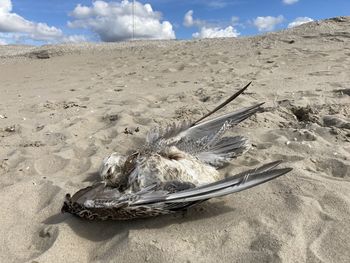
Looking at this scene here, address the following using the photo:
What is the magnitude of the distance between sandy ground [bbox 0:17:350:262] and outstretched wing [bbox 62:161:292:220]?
0.14 meters

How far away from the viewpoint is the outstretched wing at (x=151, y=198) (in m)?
2.72

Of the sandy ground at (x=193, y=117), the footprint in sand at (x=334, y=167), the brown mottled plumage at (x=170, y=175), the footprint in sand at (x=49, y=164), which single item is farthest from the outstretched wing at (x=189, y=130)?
the footprint in sand at (x=49, y=164)

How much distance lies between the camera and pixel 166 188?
9.98ft

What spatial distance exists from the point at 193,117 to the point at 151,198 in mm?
2864

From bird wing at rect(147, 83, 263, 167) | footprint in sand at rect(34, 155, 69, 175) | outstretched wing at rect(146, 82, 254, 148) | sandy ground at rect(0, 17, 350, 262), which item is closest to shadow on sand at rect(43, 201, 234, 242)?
sandy ground at rect(0, 17, 350, 262)

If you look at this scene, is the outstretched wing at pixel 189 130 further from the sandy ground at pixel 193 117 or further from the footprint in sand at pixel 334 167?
the footprint in sand at pixel 334 167

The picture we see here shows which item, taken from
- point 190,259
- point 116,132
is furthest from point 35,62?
point 190,259

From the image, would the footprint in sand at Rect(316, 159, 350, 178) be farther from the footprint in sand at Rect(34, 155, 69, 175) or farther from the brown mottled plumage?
the footprint in sand at Rect(34, 155, 69, 175)

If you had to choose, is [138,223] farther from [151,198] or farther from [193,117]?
[193,117]

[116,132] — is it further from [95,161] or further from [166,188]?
[166,188]

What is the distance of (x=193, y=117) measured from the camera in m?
5.64

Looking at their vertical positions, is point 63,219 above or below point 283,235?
below

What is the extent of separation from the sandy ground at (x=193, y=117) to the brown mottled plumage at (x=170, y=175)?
18 cm

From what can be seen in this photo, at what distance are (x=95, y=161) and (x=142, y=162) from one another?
1190 mm
